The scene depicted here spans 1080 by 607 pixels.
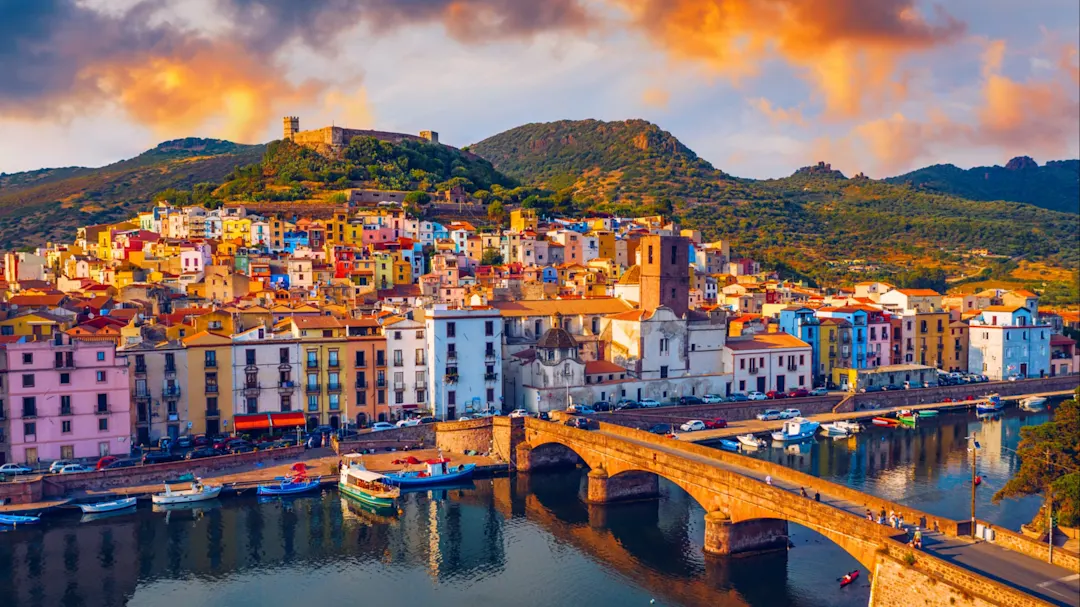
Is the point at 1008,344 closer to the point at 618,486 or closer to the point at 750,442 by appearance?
the point at 750,442

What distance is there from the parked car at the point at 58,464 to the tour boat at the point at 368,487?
14973 millimetres

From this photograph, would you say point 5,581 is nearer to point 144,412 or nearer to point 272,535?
point 272,535

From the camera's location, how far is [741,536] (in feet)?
131

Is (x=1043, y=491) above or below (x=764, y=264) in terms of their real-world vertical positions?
below

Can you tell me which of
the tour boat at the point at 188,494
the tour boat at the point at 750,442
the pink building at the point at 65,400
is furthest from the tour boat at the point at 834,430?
the pink building at the point at 65,400

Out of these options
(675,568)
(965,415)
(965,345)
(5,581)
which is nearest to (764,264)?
(965,345)

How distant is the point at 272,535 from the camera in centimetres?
4472

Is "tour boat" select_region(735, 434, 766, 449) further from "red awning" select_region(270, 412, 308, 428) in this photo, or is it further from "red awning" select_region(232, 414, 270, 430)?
"red awning" select_region(232, 414, 270, 430)

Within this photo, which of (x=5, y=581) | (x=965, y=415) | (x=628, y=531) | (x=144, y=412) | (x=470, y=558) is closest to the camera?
(x=5, y=581)

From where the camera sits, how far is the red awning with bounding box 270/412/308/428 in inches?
2271

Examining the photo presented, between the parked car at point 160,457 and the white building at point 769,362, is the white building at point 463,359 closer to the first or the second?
the parked car at point 160,457

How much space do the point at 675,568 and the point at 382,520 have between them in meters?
16.0

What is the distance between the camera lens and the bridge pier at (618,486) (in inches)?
1938

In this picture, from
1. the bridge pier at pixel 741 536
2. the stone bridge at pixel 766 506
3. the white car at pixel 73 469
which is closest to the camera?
the stone bridge at pixel 766 506
